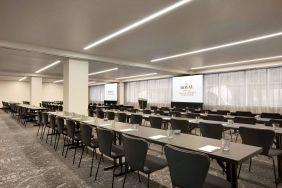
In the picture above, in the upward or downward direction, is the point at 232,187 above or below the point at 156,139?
below

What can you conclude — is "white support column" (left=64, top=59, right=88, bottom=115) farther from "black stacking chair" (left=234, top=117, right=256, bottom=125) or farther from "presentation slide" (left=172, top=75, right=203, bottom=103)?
"presentation slide" (left=172, top=75, right=203, bottom=103)

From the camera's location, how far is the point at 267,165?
4090 millimetres

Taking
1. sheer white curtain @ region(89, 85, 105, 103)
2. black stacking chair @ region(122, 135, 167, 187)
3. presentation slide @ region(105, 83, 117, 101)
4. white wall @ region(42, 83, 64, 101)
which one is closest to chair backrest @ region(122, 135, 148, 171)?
black stacking chair @ region(122, 135, 167, 187)

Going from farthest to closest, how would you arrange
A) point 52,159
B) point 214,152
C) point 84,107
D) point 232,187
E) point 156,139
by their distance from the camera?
point 84,107 < point 52,159 < point 156,139 < point 214,152 < point 232,187

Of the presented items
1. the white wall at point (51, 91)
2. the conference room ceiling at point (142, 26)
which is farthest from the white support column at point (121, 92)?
the conference room ceiling at point (142, 26)

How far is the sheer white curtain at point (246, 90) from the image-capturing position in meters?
9.18

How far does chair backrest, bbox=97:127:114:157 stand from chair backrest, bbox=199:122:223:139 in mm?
2088

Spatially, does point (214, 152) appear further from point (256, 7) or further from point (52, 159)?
point (52, 159)

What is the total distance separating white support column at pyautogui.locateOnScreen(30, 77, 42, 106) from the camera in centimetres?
1449

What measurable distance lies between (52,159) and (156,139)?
2.83 m

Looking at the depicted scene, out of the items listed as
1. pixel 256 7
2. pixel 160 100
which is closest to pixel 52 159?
pixel 256 7

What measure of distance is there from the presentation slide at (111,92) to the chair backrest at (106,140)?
1582 cm

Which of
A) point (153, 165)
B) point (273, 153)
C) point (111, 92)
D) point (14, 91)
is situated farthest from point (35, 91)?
point (273, 153)

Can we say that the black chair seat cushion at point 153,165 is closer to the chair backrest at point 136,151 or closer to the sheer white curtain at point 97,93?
the chair backrest at point 136,151
